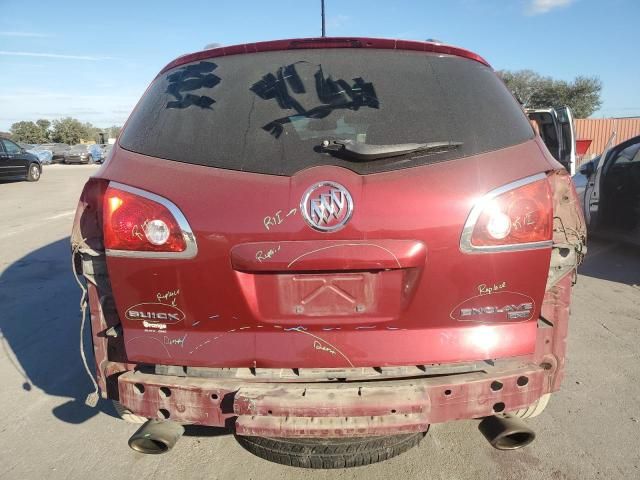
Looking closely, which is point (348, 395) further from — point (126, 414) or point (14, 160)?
point (14, 160)

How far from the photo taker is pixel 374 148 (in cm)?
188

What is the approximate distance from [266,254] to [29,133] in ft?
294

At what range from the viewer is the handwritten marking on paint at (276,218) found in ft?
6.00

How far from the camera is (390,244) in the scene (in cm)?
183

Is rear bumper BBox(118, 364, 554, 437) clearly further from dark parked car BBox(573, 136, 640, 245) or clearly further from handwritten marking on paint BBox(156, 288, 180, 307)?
dark parked car BBox(573, 136, 640, 245)

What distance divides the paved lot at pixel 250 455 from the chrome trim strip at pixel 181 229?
1239 mm

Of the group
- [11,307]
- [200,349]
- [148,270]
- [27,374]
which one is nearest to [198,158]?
[148,270]

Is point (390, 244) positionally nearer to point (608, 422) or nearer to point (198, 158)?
point (198, 158)

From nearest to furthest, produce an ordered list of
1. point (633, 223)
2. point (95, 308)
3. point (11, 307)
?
point (95, 308), point (11, 307), point (633, 223)

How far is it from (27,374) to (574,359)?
4095 millimetres

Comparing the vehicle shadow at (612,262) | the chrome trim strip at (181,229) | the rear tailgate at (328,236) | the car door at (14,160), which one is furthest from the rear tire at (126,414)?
the car door at (14,160)

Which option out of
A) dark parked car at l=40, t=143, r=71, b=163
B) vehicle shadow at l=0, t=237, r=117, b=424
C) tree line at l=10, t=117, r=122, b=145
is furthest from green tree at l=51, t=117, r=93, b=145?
vehicle shadow at l=0, t=237, r=117, b=424

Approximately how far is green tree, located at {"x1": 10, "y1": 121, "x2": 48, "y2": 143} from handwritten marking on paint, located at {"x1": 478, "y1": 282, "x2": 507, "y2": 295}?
8728 cm

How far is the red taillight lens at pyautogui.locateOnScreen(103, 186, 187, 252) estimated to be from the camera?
1894 mm
